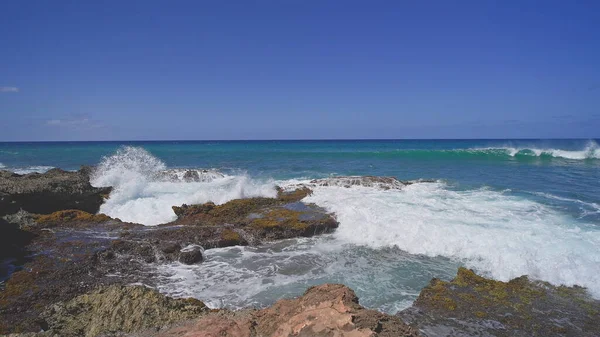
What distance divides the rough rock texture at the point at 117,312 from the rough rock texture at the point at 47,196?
27.1 feet

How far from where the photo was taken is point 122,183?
16.9 meters

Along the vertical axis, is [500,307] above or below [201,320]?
below

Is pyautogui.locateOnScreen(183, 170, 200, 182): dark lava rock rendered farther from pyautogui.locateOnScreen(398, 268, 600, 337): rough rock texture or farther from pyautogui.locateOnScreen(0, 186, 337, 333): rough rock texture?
pyautogui.locateOnScreen(398, 268, 600, 337): rough rock texture

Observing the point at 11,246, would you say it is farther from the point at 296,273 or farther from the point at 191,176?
the point at 191,176

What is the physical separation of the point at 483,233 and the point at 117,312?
28.8ft

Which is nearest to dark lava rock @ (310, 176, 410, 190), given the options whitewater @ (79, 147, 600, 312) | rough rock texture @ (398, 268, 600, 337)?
whitewater @ (79, 147, 600, 312)

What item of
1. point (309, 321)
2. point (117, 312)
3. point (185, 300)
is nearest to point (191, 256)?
point (185, 300)

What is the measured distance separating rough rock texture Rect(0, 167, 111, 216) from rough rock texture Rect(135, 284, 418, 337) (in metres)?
10.1

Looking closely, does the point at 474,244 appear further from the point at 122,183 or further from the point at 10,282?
the point at 122,183

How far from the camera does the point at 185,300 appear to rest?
4609mm

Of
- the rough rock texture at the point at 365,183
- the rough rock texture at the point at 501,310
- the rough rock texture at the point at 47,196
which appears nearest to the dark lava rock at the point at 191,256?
the rough rock texture at the point at 501,310

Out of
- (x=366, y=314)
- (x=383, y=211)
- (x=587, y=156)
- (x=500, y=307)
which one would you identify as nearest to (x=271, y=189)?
(x=383, y=211)

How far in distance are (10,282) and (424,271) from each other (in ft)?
26.8

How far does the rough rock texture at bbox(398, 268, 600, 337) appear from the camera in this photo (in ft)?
16.3
